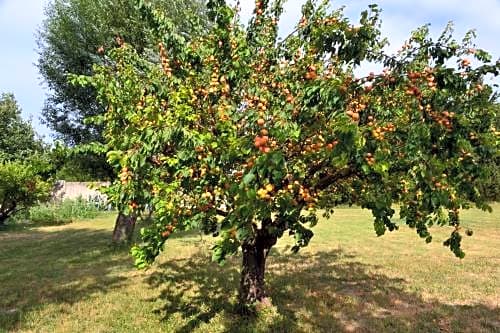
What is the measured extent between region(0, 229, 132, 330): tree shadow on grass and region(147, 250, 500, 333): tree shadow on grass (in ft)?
4.48

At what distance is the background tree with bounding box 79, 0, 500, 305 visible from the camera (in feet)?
11.5

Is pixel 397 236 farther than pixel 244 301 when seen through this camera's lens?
Yes

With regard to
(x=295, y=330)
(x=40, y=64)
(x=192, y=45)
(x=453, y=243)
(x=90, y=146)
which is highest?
(x=40, y=64)

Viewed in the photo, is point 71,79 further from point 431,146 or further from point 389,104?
point 431,146

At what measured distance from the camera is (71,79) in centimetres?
600

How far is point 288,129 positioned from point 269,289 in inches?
214

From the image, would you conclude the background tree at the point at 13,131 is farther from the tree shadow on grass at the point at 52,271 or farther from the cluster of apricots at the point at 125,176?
the cluster of apricots at the point at 125,176

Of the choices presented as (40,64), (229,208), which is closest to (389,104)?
(229,208)

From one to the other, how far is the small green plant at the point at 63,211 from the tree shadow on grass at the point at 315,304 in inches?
Result: 542

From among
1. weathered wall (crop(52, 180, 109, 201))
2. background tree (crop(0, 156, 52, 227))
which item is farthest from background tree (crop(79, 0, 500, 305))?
weathered wall (crop(52, 180, 109, 201))

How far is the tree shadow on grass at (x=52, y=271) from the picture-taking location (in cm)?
764

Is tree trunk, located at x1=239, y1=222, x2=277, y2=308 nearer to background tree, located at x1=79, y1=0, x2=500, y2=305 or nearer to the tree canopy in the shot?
background tree, located at x1=79, y1=0, x2=500, y2=305

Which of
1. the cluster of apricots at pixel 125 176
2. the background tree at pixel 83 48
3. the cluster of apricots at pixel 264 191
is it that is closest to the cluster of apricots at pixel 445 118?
the cluster of apricots at pixel 264 191

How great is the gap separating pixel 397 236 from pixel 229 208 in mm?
12616
